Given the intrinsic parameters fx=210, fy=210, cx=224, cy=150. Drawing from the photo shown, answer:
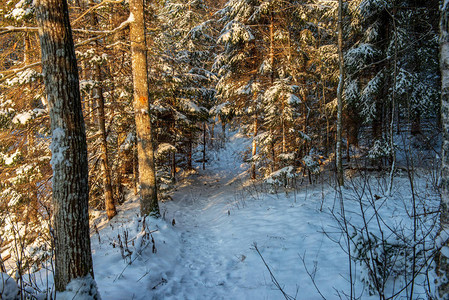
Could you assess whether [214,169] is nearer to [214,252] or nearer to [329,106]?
[329,106]

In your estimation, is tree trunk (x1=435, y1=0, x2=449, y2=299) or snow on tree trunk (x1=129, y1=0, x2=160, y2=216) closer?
tree trunk (x1=435, y1=0, x2=449, y2=299)

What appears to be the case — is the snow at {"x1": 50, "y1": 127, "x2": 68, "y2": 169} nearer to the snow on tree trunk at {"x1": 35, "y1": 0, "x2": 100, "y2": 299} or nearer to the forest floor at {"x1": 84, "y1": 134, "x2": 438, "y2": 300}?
the snow on tree trunk at {"x1": 35, "y1": 0, "x2": 100, "y2": 299}

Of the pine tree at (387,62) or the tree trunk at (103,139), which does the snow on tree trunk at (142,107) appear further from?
the pine tree at (387,62)

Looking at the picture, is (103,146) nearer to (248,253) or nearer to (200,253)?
(200,253)

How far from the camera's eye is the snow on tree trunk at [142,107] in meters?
6.02

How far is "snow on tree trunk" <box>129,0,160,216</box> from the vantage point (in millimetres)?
6016

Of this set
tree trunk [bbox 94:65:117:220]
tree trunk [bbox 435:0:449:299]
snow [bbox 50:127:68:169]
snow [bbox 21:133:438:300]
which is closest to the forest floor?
→ snow [bbox 21:133:438:300]

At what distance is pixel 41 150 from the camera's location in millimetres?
7871

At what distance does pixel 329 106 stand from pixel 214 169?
10.9 m

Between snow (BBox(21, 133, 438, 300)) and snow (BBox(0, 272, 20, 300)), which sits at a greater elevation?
snow (BBox(0, 272, 20, 300))

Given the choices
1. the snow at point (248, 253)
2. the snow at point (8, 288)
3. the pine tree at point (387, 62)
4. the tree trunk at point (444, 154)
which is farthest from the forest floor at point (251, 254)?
the pine tree at point (387, 62)

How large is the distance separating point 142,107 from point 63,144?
367 centimetres

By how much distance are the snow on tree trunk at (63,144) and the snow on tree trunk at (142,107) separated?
11.2 feet

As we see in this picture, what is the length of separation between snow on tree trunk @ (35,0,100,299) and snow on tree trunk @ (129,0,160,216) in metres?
3.41
